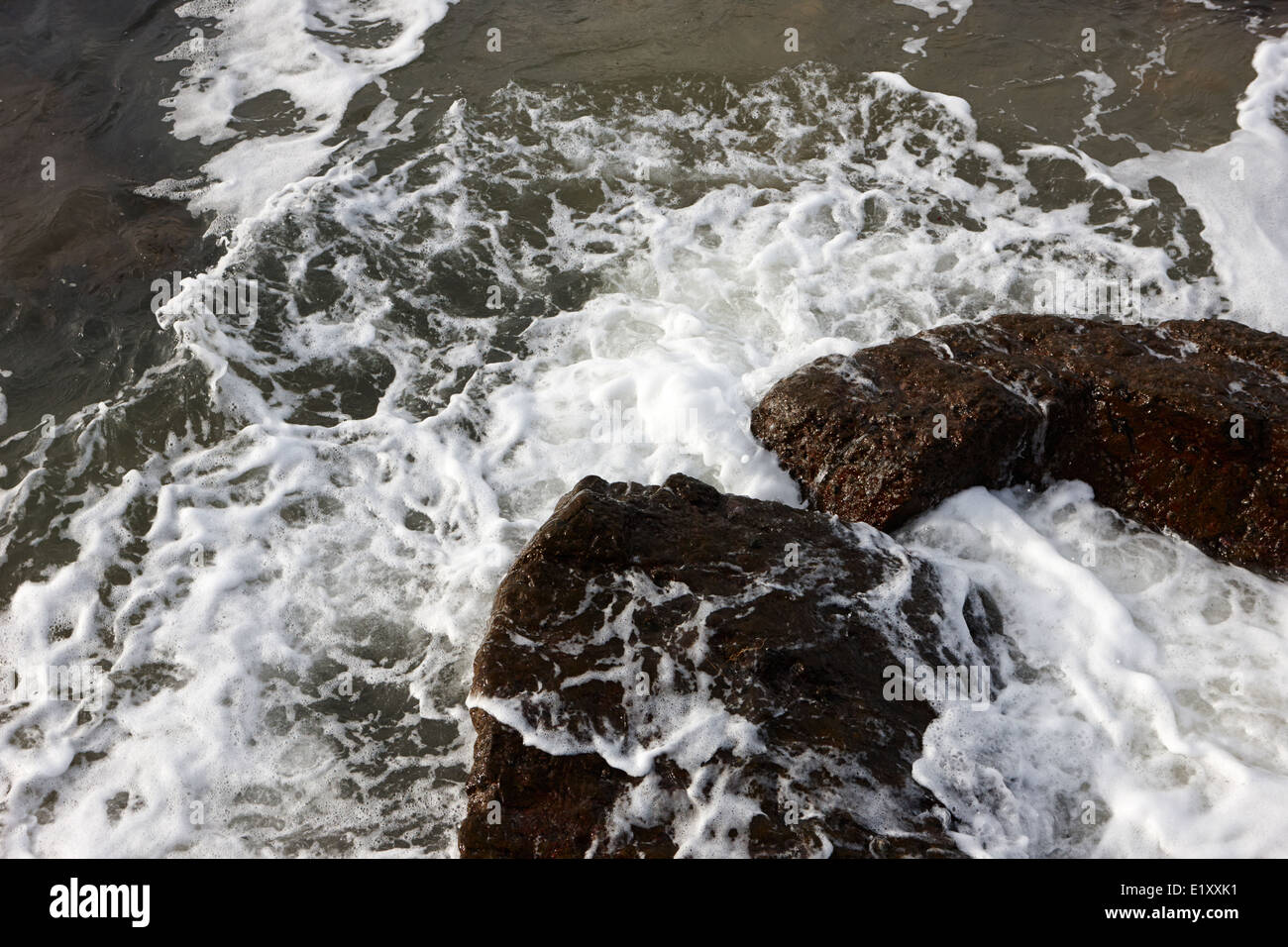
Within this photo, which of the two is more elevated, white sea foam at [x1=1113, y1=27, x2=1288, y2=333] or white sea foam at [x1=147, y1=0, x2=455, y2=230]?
white sea foam at [x1=1113, y1=27, x2=1288, y2=333]

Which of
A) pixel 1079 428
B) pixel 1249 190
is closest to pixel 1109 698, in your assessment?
pixel 1079 428

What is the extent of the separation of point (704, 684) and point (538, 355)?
352cm

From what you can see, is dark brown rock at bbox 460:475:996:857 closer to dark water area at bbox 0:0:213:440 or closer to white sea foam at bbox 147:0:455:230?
dark water area at bbox 0:0:213:440

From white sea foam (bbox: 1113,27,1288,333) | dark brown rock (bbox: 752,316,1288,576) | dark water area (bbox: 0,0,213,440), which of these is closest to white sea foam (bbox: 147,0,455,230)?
dark water area (bbox: 0,0,213,440)

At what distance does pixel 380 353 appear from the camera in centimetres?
709

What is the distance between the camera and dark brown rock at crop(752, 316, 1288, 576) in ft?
16.9

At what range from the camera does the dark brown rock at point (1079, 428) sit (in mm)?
5141

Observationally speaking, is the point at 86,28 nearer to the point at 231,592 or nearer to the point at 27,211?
the point at 27,211

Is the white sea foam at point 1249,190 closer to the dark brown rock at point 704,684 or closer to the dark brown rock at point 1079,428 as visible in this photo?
the dark brown rock at point 1079,428

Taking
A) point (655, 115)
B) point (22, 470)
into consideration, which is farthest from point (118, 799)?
point (655, 115)

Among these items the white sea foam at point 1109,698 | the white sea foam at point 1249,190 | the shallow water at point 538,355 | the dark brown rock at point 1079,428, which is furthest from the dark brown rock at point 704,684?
the white sea foam at point 1249,190

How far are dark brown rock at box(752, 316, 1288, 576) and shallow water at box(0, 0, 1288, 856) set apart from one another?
0.20 meters

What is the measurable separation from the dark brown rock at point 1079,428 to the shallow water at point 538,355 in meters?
0.20

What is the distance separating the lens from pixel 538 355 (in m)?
7.09
